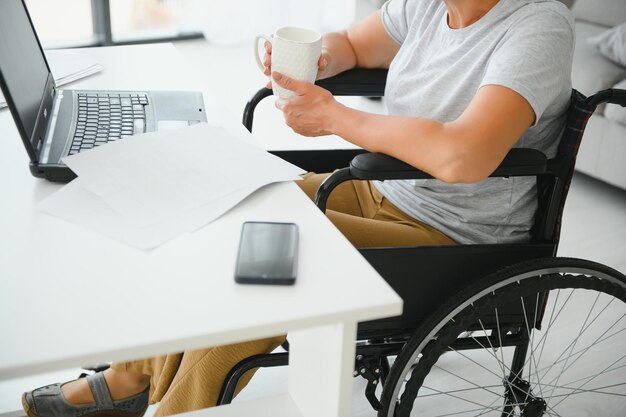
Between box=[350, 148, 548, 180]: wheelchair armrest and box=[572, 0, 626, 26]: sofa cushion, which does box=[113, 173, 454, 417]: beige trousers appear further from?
box=[572, 0, 626, 26]: sofa cushion

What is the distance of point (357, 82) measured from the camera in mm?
1494

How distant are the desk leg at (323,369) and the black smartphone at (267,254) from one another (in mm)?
94

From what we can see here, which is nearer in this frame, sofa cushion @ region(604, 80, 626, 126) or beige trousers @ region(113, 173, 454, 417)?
beige trousers @ region(113, 173, 454, 417)

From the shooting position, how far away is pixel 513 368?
1.37 meters

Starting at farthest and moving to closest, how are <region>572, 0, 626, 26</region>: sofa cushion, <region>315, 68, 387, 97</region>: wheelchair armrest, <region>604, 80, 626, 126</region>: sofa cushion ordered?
1. <region>572, 0, 626, 26</region>: sofa cushion
2. <region>604, 80, 626, 126</region>: sofa cushion
3. <region>315, 68, 387, 97</region>: wheelchair armrest

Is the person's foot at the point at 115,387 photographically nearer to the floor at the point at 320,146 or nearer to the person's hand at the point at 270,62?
the floor at the point at 320,146

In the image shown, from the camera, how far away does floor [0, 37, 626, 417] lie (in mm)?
1652

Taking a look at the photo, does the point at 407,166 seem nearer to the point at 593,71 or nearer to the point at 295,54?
the point at 295,54

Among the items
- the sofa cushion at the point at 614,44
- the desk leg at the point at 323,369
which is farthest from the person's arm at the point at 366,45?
the sofa cushion at the point at 614,44

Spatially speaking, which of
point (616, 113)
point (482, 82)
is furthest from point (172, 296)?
point (616, 113)

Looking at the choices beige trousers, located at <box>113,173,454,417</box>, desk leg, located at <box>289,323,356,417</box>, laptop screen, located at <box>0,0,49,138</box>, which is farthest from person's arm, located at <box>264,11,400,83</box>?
desk leg, located at <box>289,323,356,417</box>

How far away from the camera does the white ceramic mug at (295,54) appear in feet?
3.63

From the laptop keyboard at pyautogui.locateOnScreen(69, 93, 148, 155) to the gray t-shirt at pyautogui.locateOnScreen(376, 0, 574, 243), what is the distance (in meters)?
0.50

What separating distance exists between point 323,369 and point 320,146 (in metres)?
1.92
